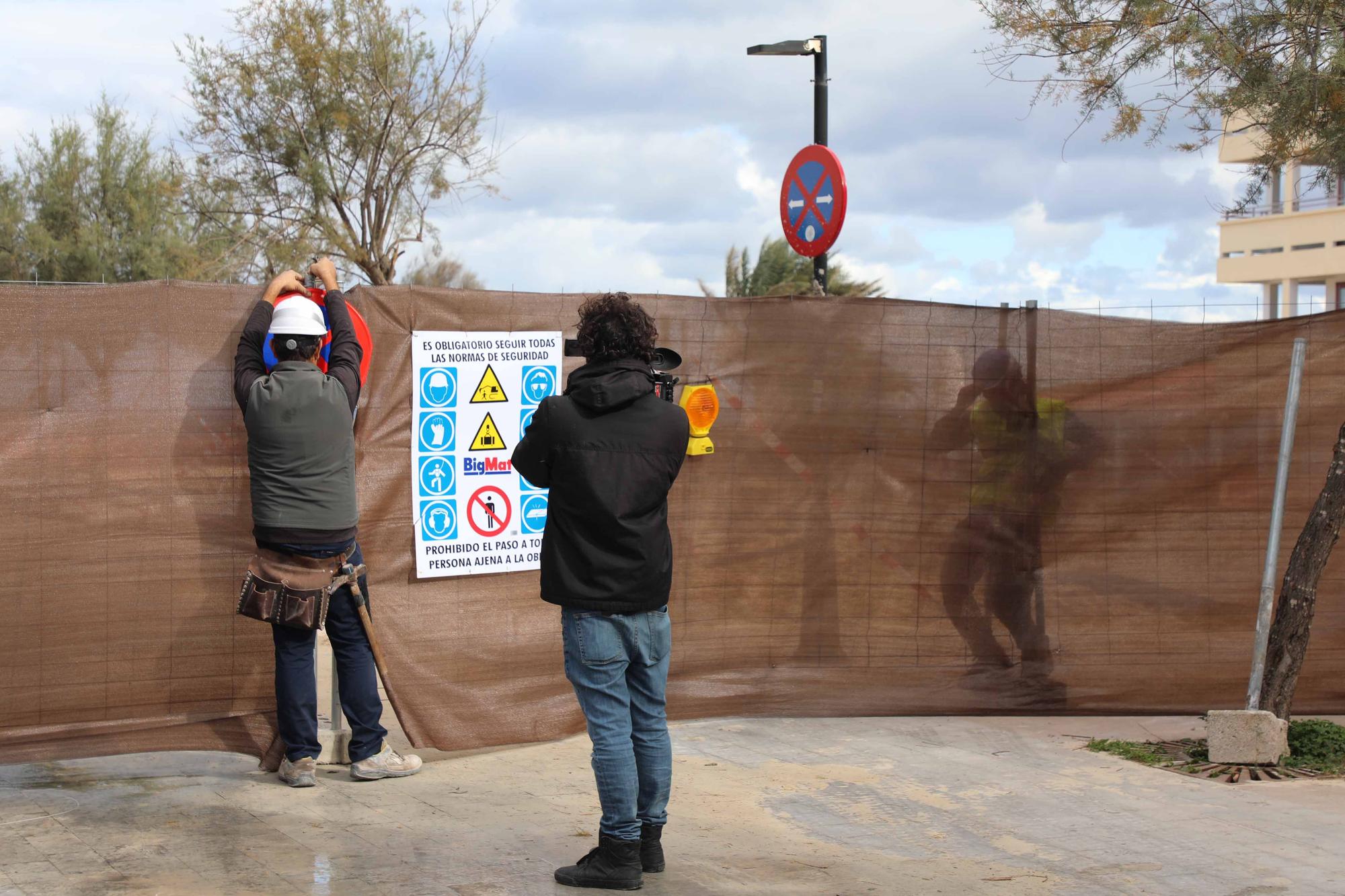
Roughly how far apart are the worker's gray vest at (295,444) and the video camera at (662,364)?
3.33 feet

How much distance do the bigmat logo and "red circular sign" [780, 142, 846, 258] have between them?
3.60 metres

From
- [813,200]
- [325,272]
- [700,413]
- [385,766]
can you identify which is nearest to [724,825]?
[385,766]

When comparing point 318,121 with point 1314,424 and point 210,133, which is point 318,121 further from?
point 1314,424

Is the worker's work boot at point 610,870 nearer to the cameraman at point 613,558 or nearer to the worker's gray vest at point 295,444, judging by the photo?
the cameraman at point 613,558

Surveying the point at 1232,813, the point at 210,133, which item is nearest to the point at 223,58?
the point at 210,133

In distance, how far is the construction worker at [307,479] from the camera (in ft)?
17.5

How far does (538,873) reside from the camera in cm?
459

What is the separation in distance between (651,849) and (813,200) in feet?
19.3

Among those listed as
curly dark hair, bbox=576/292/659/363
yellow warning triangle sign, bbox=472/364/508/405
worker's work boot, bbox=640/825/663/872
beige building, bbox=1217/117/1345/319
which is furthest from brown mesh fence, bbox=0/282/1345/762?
beige building, bbox=1217/117/1345/319

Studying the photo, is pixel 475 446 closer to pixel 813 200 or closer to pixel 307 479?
pixel 307 479

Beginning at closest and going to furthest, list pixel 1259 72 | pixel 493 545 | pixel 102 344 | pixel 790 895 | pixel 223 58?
pixel 790 895
pixel 102 344
pixel 493 545
pixel 1259 72
pixel 223 58

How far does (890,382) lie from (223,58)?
1658 cm

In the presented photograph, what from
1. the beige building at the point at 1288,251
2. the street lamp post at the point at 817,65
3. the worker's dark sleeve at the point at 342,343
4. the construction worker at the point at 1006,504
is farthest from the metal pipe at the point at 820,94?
the beige building at the point at 1288,251

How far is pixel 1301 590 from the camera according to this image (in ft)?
21.2
